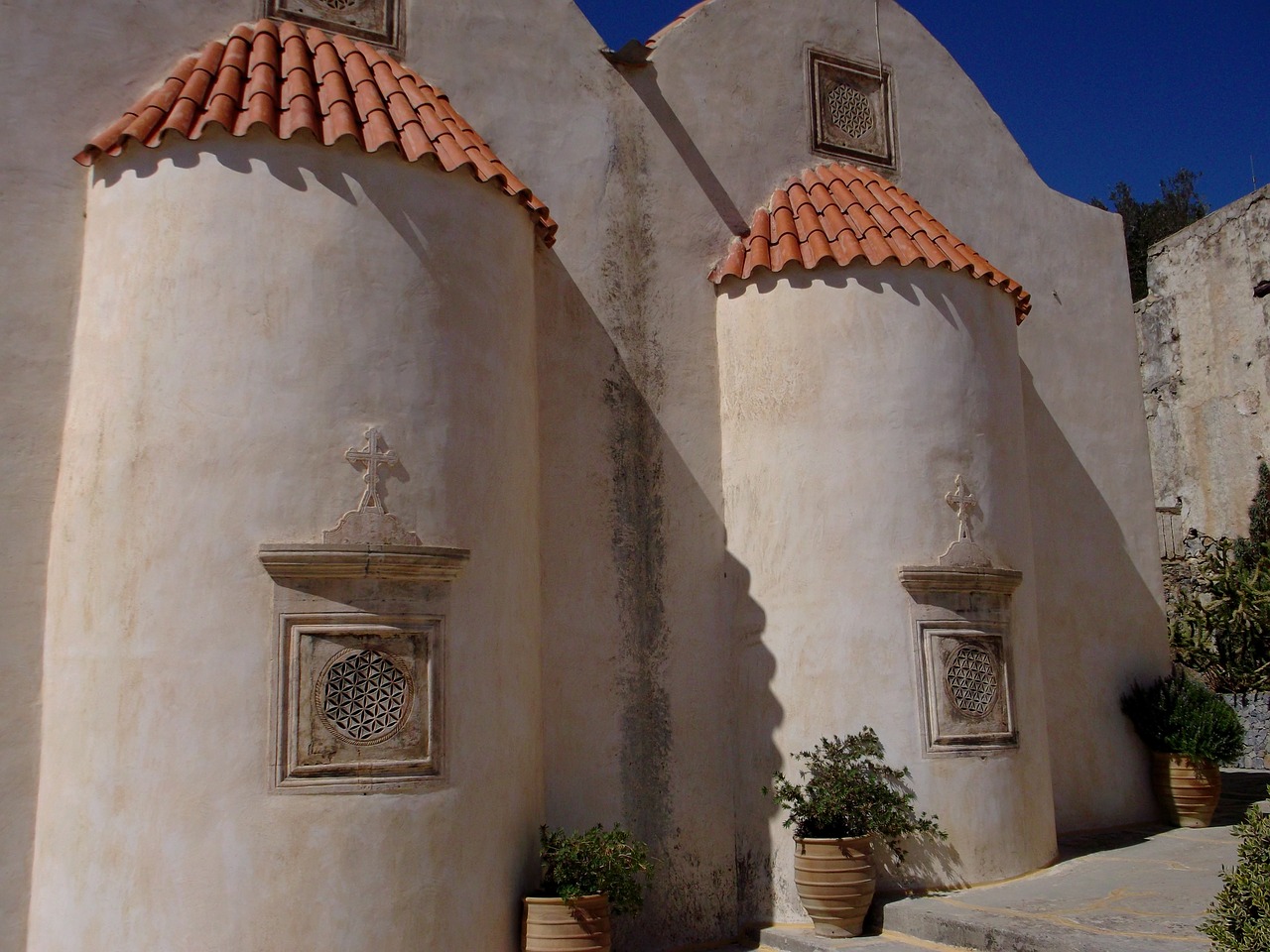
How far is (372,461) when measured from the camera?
20.2 feet

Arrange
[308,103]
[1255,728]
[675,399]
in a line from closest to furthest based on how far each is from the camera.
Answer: [308,103]
[675,399]
[1255,728]

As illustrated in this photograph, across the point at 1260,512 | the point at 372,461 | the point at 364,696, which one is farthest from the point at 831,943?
the point at 1260,512

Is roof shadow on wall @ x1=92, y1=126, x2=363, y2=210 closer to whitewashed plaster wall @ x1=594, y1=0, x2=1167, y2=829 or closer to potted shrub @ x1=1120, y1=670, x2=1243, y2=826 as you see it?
whitewashed plaster wall @ x1=594, y1=0, x2=1167, y2=829

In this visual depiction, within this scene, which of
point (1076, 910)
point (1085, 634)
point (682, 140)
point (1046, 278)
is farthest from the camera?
point (1046, 278)

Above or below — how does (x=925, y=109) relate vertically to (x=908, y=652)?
above

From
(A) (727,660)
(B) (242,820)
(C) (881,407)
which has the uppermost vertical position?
(C) (881,407)

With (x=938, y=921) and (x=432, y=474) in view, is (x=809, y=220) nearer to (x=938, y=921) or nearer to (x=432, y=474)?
(x=432, y=474)

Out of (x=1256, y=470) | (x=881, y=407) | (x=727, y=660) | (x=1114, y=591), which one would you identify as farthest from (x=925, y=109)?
(x=1256, y=470)

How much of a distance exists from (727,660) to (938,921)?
223cm

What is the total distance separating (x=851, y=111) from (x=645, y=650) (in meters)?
5.14

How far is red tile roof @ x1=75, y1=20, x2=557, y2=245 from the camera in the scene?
20.8ft

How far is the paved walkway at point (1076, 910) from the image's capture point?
6.25 metres

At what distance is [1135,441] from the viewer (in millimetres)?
11062

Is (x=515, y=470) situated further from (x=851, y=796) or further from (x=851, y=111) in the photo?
(x=851, y=111)
